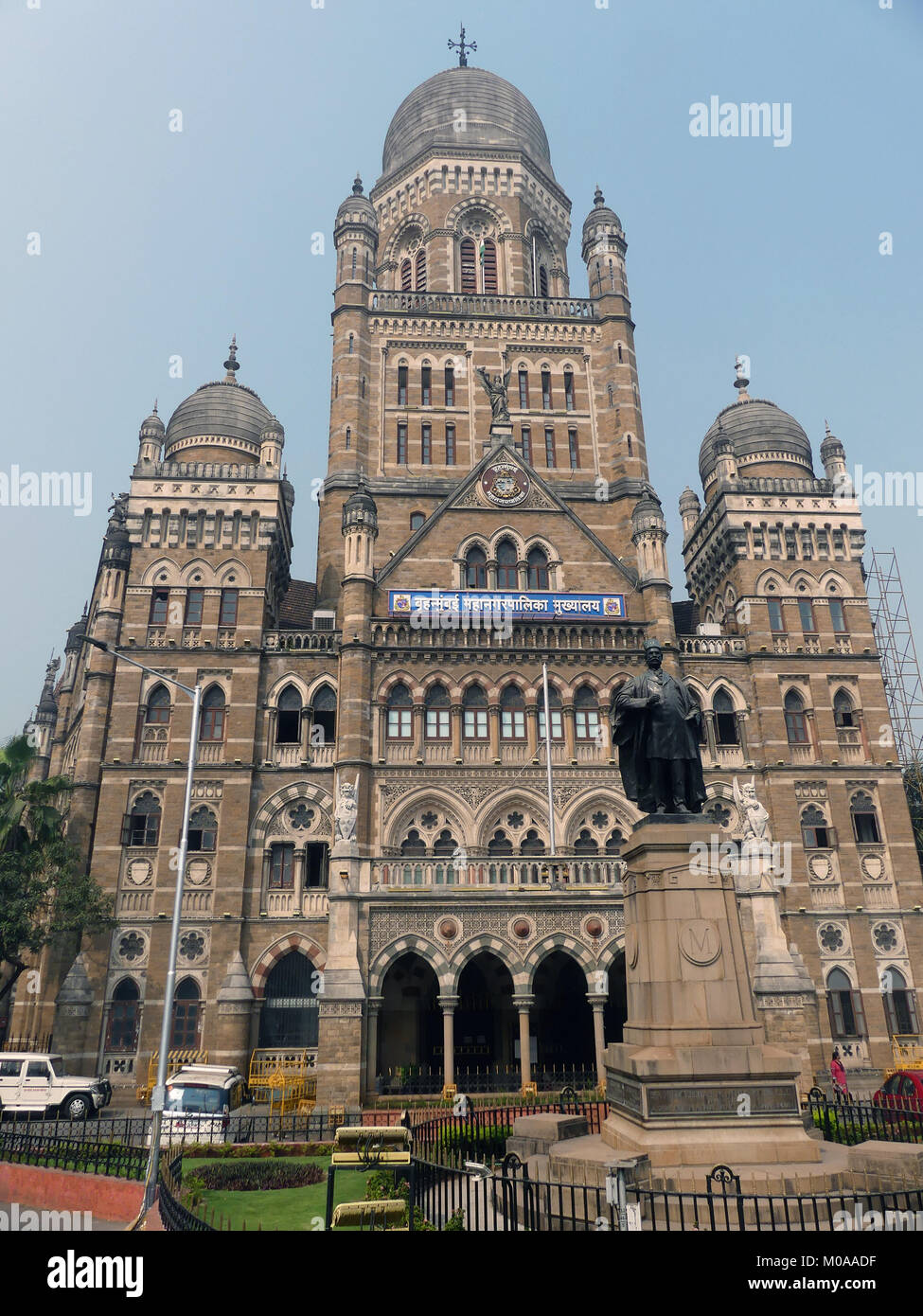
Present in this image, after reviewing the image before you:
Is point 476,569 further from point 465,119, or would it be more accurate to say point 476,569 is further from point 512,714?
point 465,119

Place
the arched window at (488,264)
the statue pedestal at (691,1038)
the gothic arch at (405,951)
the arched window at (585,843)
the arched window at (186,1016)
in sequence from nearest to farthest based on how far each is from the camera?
the statue pedestal at (691,1038) → the gothic arch at (405,951) → the arched window at (186,1016) → the arched window at (585,843) → the arched window at (488,264)

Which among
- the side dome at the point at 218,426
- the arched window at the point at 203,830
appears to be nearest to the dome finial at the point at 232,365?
the side dome at the point at 218,426

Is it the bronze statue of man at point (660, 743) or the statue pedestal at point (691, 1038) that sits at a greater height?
the bronze statue of man at point (660, 743)

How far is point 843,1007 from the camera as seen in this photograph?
31.5m

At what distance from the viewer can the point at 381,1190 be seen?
1252 centimetres

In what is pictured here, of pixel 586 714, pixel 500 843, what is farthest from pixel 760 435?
pixel 500 843

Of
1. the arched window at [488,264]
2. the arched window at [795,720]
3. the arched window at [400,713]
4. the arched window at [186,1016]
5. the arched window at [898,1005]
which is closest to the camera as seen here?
the arched window at [186,1016]

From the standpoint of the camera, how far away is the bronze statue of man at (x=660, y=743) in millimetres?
14047

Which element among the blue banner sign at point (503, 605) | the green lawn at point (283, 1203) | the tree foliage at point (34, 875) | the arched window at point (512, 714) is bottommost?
the green lawn at point (283, 1203)

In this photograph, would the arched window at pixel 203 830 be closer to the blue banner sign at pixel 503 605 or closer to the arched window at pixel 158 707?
the arched window at pixel 158 707

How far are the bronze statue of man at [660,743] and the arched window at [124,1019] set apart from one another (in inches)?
880

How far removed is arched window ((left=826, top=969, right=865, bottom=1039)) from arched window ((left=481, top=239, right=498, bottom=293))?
35.3 m
